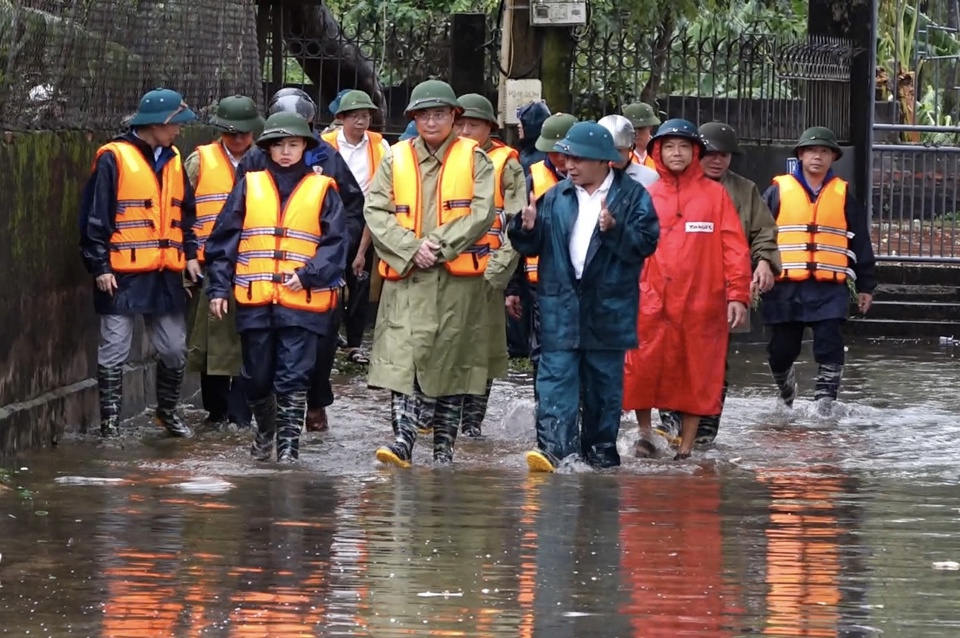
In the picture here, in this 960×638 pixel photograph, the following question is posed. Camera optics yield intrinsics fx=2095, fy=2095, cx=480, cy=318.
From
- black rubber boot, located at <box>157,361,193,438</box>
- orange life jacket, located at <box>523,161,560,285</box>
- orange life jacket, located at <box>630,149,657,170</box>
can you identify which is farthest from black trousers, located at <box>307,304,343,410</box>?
orange life jacket, located at <box>630,149,657,170</box>

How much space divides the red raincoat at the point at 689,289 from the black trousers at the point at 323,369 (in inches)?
63.4

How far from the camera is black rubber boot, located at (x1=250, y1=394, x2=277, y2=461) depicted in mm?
10328

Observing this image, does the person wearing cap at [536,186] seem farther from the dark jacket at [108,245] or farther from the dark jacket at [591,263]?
the dark jacket at [108,245]

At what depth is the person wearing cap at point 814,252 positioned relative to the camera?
12375mm

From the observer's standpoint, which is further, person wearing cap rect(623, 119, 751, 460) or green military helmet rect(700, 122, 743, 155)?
green military helmet rect(700, 122, 743, 155)

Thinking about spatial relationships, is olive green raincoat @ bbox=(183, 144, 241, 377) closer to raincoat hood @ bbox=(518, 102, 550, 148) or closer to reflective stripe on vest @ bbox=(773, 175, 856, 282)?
raincoat hood @ bbox=(518, 102, 550, 148)

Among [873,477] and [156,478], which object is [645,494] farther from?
[156,478]

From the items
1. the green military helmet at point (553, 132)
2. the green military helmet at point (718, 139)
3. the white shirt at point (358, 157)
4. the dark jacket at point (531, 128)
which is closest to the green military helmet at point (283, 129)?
the green military helmet at point (553, 132)

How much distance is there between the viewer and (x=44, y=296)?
35.0ft

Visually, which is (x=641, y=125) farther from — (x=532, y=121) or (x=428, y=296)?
(x=428, y=296)

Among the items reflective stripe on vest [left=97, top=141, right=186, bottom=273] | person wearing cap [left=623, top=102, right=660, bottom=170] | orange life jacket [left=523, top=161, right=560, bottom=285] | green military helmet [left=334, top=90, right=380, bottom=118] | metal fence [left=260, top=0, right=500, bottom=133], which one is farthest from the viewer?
metal fence [left=260, top=0, right=500, bottom=133]

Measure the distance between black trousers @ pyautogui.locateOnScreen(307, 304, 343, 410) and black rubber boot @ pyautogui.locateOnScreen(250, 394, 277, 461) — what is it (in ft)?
2.46

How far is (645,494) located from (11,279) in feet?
10.7

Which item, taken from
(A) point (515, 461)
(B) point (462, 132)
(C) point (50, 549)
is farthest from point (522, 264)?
(C) point (50, 549)
